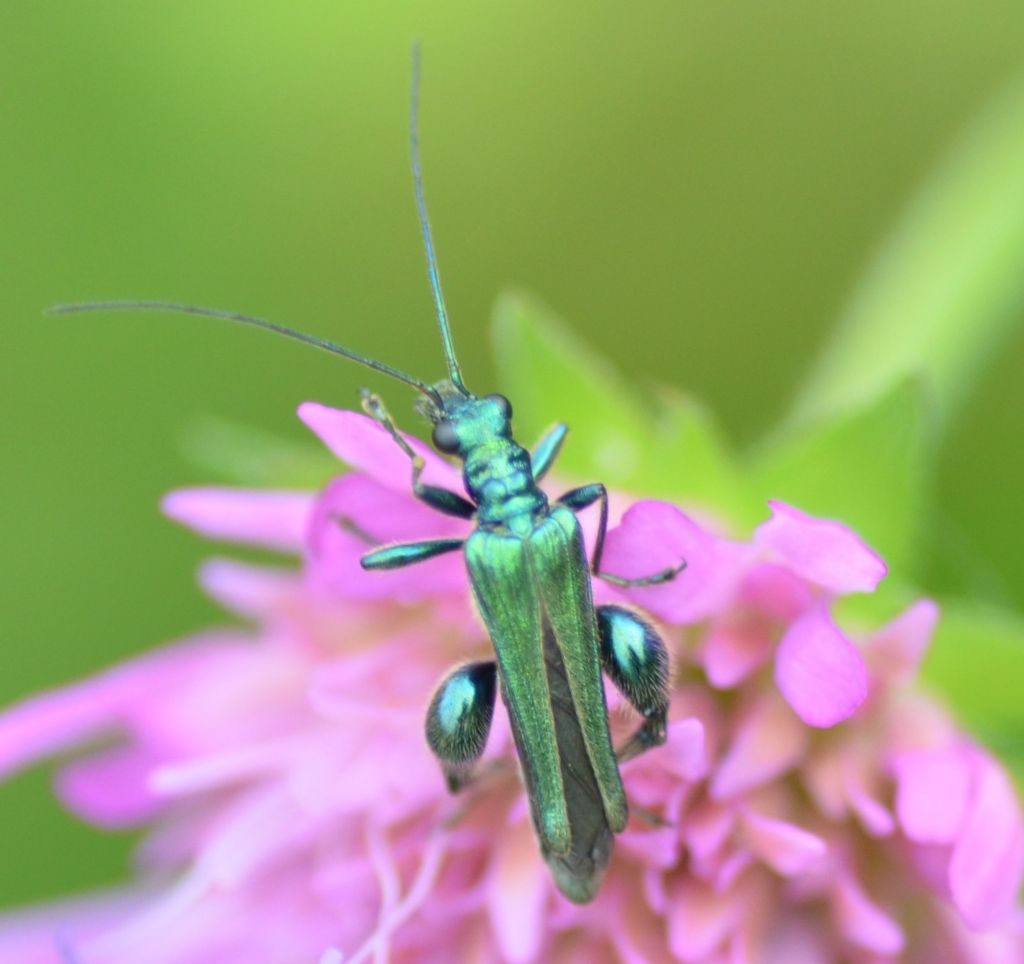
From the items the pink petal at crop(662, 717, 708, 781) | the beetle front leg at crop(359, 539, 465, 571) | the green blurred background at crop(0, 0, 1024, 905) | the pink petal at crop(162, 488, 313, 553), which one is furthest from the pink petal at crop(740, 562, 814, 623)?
the green blurred background at crop(0, 0, 1024, 905)

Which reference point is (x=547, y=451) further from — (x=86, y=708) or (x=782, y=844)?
(x=86, y=708)

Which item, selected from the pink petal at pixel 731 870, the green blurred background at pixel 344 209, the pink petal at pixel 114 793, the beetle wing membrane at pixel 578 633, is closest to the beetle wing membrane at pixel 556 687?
the beetle wing membrane at pixel 578 633

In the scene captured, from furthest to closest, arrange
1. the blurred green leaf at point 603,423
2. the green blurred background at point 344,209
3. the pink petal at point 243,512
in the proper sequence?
the green blurred background at point 344,209 → the blurred green leaf at point 603,423 → the pink petal at point 243,512

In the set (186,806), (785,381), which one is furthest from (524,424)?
(785,381)

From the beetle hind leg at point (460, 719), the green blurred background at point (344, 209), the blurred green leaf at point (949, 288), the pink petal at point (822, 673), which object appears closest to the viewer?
the pink petal at point (822, 673)

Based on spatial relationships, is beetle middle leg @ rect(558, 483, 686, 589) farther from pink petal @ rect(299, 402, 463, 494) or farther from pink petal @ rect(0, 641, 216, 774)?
pink petal @ rect(0, 641, 216, 774)

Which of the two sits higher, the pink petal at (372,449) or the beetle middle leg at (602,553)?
the pink petal at (372,449)

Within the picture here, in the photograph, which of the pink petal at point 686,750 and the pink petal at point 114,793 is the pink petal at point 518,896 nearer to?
the pink petal at point 686,750

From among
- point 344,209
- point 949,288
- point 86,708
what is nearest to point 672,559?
point 86,708
